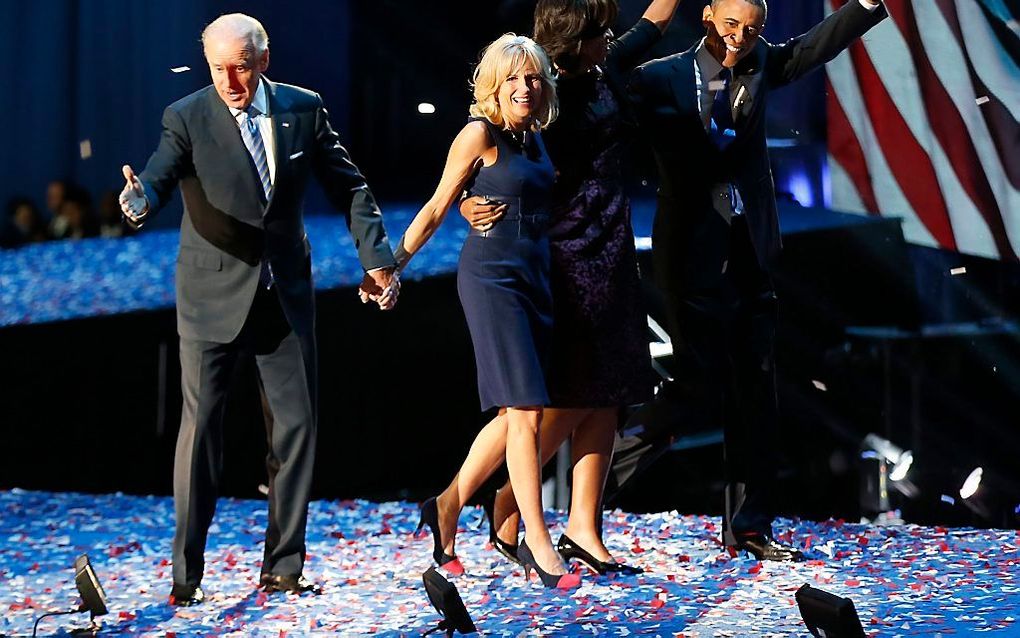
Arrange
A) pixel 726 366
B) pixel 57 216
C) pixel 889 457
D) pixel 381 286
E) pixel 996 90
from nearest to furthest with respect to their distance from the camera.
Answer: pixel 381 286 → pixel 726 366 → pixel 996 90 → pixel 889 457 → pixel 57 216

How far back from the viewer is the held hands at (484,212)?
3602mm

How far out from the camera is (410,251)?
3682 millimetres

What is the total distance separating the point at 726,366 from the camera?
4.01 meters

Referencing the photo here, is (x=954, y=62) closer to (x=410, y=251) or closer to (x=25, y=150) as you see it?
(x=410, y=251)

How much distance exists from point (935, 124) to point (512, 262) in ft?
5.70

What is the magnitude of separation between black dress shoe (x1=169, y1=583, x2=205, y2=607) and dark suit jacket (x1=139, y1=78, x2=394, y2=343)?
1.92 ft

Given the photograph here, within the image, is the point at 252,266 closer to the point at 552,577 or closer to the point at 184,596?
the point at 184,596

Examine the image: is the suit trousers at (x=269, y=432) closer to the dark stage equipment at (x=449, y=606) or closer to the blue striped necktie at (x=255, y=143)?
the blue striped necktie at (x=255, y=143)

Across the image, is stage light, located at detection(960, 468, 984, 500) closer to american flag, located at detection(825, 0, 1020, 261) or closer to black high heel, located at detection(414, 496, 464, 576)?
american flag, located at detection(825, 0, 1020, 261)

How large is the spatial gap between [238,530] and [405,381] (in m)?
0.77

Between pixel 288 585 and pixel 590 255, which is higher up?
pixel 590 255

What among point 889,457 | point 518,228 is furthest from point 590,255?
point 889,457

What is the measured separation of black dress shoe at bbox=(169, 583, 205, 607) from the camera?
3.60 meters

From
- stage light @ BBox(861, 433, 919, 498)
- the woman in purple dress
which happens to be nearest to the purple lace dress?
the woman in purple dress
